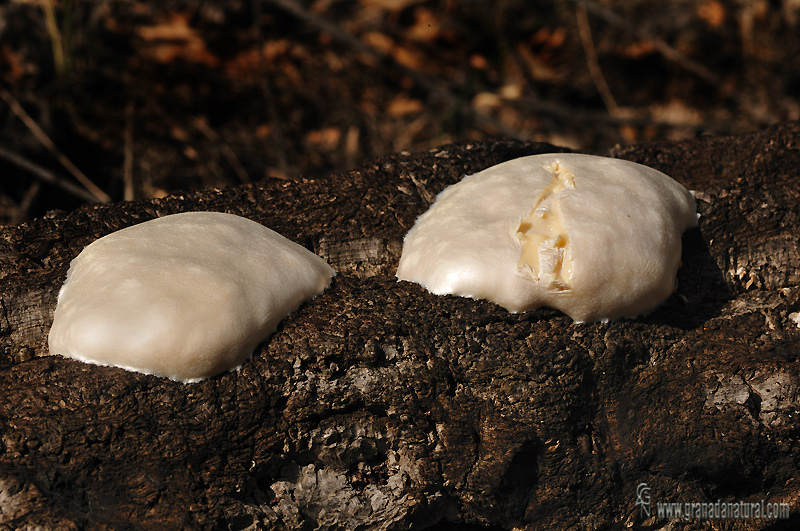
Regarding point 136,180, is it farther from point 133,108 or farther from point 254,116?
point 254,116

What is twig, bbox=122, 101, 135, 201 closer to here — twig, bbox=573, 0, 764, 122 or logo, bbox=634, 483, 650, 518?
twig, bbox=573, 0, 764, 122

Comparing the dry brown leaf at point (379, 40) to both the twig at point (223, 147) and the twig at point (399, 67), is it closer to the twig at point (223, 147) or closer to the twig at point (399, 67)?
the twig at point (399, 67)

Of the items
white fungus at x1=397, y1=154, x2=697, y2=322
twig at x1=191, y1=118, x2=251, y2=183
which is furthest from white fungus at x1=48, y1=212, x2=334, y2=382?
twig at x1=191, y1=118, x2=251, y2=183

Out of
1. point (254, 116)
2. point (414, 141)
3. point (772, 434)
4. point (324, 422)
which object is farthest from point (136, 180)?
point (772, 434)

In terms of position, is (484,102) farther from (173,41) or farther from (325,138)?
(173,41)

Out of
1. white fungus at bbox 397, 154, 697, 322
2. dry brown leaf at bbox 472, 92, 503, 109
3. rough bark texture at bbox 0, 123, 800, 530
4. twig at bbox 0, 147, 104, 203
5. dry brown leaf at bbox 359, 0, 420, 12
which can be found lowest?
dry brown leaf at bbox 472, 92, 503, 109

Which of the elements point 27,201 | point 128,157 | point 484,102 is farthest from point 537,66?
point 27,201

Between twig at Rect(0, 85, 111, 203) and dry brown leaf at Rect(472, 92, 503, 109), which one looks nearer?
twig at Rect(0, 85, 111, 203)
